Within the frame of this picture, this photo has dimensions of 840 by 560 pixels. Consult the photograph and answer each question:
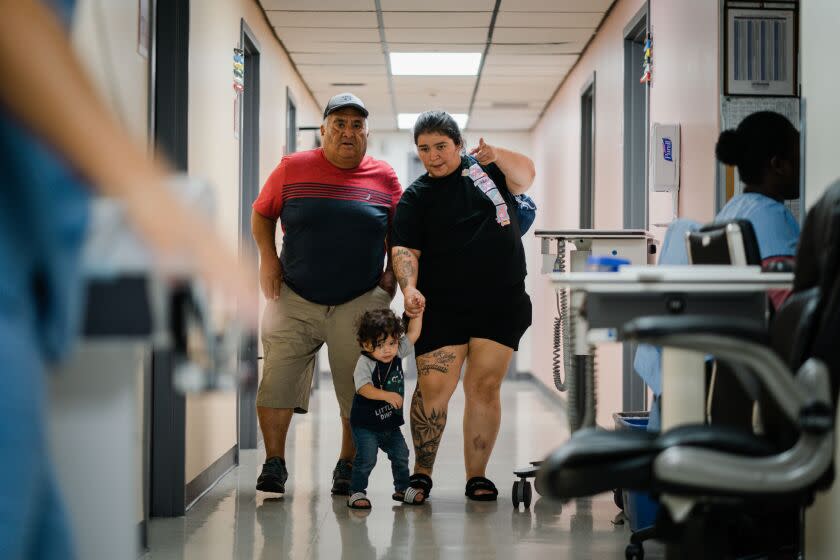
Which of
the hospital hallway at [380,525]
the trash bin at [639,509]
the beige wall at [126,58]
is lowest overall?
the hospital hallway at [380,525]

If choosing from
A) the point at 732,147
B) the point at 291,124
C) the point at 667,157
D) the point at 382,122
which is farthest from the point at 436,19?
the point at 382,122

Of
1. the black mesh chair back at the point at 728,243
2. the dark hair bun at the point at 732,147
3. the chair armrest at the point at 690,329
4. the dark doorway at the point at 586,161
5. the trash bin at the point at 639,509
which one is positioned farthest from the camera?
the dark doorway at the point at 586,161

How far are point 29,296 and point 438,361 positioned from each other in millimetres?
3201

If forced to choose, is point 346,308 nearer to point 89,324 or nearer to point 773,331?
point 773,331

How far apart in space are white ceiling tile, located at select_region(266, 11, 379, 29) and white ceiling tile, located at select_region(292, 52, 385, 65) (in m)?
0.81

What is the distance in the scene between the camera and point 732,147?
2.79m

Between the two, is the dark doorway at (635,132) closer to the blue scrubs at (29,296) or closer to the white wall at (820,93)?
the white wall at (820,93)

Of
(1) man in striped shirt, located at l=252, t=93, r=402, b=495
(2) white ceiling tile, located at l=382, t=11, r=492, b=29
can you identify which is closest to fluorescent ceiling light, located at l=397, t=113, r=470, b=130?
(2) white ceiling tile, located at l=382, t=11, r=492, b=29

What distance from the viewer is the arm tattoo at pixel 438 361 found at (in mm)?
3799

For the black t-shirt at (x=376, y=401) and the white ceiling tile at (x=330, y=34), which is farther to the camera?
the white ceiling tile at (x=330, y=34)

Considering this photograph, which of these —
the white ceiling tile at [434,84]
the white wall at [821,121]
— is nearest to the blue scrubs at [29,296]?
the white wall at [821,121]

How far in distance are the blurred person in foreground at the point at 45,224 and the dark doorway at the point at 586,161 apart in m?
6.31

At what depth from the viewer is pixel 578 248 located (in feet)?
12.3

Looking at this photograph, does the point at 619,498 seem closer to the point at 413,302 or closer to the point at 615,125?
the point at 413,302
